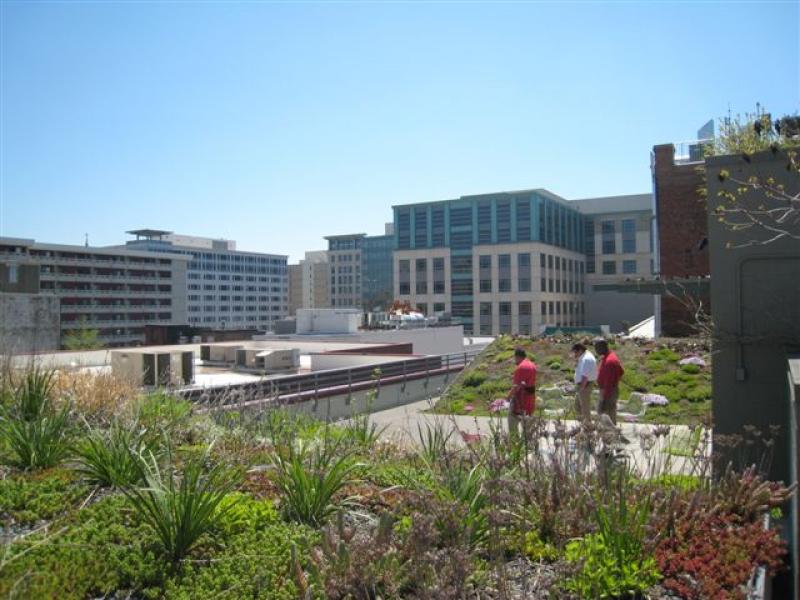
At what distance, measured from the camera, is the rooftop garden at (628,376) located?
1477 centimetres

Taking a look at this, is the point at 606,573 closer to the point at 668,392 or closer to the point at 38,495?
the point at 38,495

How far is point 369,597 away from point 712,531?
2780 mm

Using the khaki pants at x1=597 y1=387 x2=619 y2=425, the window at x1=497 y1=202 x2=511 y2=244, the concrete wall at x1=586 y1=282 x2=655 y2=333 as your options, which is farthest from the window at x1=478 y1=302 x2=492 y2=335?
the khaki pants at x1=597 y1=387 x2=619 y2=425

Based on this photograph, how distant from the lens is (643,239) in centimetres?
9931

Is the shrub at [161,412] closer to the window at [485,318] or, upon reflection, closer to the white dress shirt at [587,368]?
the white dress shirt at [587,368]

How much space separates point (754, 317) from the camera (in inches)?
316

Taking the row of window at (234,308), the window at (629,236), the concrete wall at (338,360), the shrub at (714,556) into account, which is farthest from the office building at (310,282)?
the shrub at (714,556)

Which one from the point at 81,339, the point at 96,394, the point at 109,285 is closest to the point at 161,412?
the point at 96,394

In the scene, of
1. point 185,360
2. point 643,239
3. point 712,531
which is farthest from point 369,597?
point 643,239

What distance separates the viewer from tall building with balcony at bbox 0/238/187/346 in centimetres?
9438

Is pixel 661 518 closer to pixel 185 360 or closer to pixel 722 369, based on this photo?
pixel 722 369

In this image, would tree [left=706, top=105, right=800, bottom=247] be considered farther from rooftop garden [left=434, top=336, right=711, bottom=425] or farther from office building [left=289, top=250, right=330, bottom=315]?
office building [left=289, top=250, right=330, bottom=315]

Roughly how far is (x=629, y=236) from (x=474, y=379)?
8887 centimetres

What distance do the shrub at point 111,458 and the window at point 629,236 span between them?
10171cm
